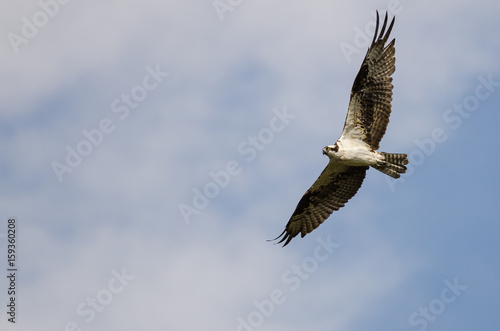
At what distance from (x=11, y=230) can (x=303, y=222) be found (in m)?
7.59

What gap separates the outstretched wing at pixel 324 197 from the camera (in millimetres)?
19516

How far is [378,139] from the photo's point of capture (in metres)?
18.5

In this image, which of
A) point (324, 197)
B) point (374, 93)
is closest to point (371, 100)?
point (374, 93)

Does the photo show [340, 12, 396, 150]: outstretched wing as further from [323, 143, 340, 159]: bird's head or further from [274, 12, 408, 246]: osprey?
[323, 143, 340, 159]: bird's head

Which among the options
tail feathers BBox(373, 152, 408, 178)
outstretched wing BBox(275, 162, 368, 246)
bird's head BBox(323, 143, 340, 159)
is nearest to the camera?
tail feathers BBox(373, 152, 408, 178)

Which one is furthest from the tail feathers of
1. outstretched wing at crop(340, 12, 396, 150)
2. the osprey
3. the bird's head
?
the bird's head

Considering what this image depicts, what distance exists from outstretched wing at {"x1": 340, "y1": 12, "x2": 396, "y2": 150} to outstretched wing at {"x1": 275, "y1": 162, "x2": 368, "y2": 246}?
118 centimetres

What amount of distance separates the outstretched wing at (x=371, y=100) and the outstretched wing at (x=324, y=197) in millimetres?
1184

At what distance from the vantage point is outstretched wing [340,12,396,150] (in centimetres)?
1842

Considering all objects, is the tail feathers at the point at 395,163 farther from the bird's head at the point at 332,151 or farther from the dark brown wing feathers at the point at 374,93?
the bird's head at the point at 332,151

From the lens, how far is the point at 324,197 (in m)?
20.1

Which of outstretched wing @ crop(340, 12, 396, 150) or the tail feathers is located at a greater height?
outstretched wing @ crop(340, 12, 396, 150)

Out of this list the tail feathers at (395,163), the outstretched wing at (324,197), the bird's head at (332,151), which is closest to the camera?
the tail feathers at (395,163)

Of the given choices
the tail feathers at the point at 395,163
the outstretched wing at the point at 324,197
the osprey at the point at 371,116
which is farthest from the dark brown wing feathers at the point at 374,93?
the outstretched wing at the point at 324,197
